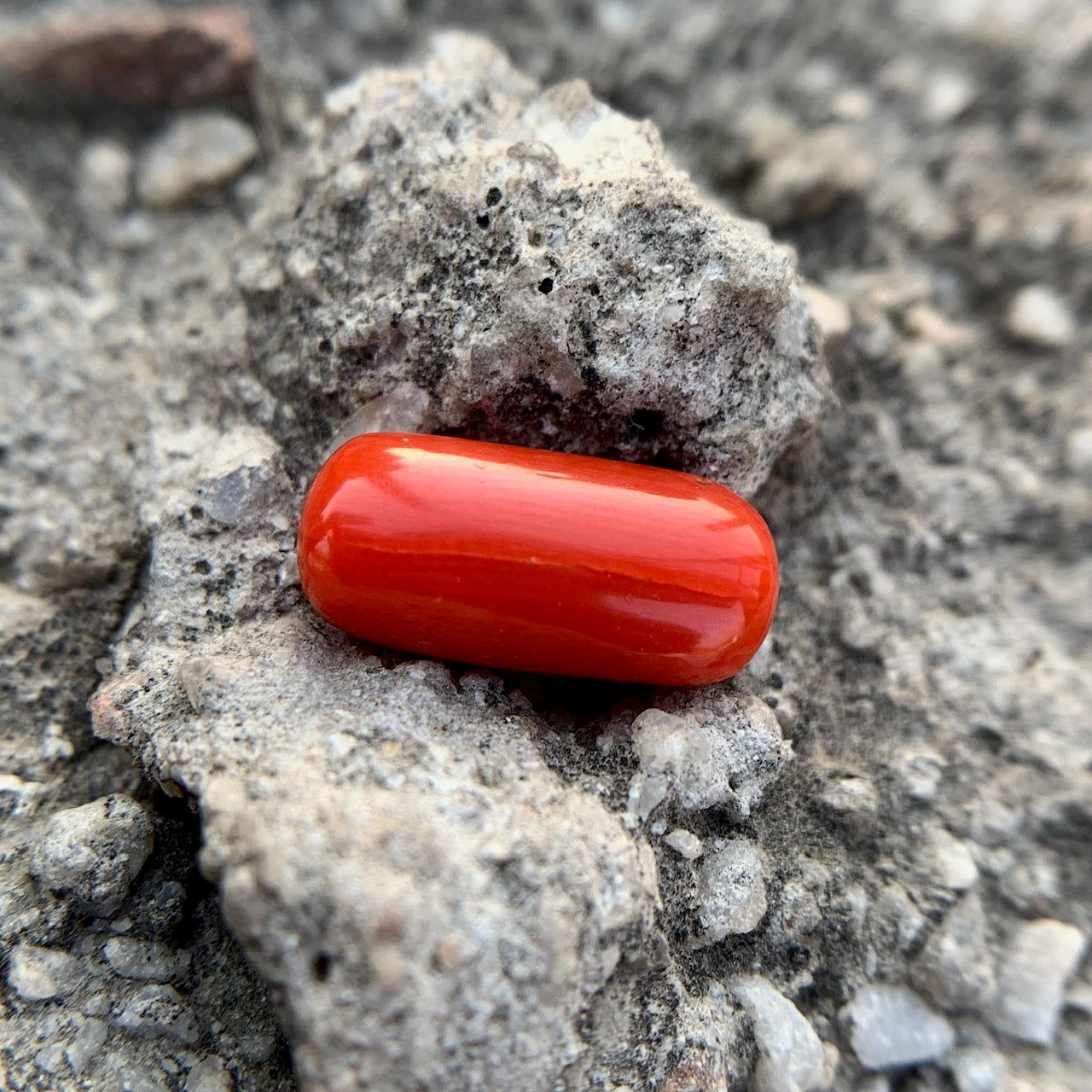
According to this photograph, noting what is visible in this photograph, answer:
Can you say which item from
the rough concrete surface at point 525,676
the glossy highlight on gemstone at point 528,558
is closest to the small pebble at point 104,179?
Result: the rough concrete surface at point 525,676

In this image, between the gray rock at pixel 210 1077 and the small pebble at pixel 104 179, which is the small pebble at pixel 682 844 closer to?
the gray rock at pixel 210 1077

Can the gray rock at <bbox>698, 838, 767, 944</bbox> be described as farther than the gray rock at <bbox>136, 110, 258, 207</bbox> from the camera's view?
No

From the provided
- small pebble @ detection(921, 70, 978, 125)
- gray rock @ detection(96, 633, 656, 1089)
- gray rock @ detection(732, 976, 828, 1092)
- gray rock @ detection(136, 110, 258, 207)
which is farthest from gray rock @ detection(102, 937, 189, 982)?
small pebble @ detection(921, 70, 978, 125)

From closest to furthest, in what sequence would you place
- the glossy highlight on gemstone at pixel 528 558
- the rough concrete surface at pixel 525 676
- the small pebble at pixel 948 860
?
the rough concrete surface at pixel 525 676
the glossy highlight on gemstone at pixel 528 558
the small pebble at pixel 948 860

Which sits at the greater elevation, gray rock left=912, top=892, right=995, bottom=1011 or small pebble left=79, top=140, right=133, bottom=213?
small pebble left=79, top=140, right=133, bottom=213

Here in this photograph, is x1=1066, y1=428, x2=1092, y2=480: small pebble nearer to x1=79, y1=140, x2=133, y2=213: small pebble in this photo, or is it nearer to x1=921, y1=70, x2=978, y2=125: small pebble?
x1=921, y1=70, x2=978, y2=125: small pebble

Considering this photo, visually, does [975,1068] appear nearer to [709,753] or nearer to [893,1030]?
[893,1030]

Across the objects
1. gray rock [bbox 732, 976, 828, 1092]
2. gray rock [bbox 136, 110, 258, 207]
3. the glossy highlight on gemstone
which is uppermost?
gray rock [bbox 136, 110, 258, 207]
